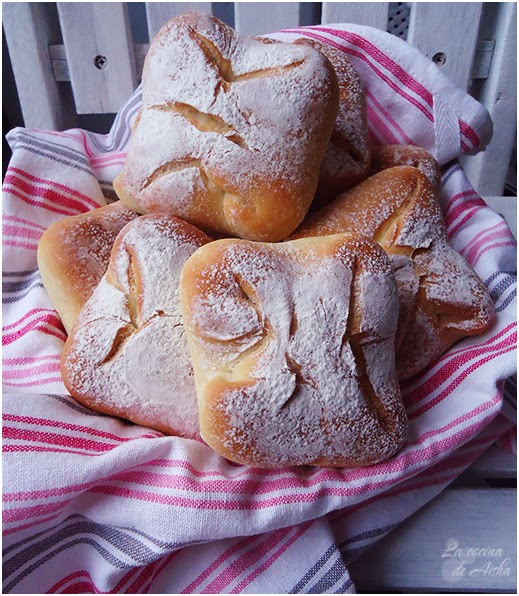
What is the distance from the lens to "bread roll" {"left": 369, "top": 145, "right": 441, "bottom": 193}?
0.86 metres

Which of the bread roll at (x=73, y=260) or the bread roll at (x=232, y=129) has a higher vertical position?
the bread roll at (x=232, y=129)

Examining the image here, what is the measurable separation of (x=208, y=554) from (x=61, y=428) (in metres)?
0.21

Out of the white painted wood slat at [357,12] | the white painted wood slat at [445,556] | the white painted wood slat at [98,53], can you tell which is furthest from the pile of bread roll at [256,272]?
the white painted wood slat at [98,53]

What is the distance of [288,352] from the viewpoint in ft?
1.93

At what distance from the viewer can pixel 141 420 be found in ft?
2.16

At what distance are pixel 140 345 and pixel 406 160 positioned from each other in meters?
0.50

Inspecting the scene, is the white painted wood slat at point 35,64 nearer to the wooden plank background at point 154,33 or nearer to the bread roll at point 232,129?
the wooden plank background at point 154,33

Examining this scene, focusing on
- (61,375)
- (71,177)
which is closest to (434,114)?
(71,177)

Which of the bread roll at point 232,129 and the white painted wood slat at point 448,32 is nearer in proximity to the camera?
the bread roll at point 232,129

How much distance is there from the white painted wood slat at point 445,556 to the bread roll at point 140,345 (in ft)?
0.88

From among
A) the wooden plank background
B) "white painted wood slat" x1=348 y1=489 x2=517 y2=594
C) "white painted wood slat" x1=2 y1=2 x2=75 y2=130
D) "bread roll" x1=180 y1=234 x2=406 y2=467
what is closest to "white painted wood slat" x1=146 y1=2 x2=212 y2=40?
the wooden plank background

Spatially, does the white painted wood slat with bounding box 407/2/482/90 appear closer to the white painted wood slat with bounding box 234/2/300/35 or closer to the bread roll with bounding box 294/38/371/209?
the white painted wood slat with bounding box 234/2/300/35

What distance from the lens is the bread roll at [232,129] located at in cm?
70

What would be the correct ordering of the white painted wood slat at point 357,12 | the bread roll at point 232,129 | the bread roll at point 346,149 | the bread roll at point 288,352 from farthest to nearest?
the white painted wood slat at point 357,12
the bread roll at point 346,149
the bread roll at point 232,129
the bread roll at point 288,352
